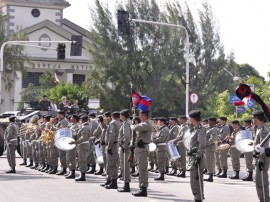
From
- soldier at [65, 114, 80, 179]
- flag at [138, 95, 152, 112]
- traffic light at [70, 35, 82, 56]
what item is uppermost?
traffic light at [70, 35, 82, 56]

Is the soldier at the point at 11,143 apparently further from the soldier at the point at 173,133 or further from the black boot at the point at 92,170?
the soldier at the point at 173,133

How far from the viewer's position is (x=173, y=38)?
2594 inches

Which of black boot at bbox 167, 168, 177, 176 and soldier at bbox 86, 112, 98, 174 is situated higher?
soldier at bbox 86, 112, 98, 174

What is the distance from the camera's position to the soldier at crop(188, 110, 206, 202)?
55.3ft

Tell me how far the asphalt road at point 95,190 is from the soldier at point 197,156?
1724 mm

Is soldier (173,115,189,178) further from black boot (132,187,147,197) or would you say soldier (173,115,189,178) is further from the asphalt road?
black boot (132,187,147,197)

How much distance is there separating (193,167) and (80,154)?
7.06 meters

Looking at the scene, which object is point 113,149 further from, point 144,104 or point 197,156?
point 197,156

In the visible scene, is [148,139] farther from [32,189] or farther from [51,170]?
[51,170]

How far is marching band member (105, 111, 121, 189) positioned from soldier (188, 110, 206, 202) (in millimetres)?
3701

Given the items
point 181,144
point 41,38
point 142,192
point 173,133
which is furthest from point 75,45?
point 41,38

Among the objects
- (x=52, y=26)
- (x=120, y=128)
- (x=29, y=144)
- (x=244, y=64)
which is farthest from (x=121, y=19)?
(x=244, y=64)

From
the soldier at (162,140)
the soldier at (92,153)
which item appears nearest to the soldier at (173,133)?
the soldier at (162,140)

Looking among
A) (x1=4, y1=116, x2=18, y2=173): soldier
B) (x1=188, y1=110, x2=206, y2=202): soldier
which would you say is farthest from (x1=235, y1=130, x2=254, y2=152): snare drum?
(x1=4, y1=116, x2=18, y2=173): soldier
